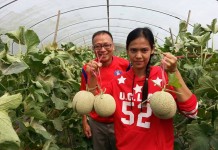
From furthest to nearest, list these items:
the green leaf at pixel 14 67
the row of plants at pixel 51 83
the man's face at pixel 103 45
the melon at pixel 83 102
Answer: the man's face at pixel 103 45 → the melon at pixel 83 102 → the row of plants at pixel 51 83 → the green leaf at pixel 14 67

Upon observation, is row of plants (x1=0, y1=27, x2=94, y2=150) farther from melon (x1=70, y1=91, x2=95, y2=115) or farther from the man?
the man

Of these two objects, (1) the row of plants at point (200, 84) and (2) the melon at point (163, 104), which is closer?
(2) the melon at point (163, 104)

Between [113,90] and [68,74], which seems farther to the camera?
[68,74]

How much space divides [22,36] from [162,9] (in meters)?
7.36

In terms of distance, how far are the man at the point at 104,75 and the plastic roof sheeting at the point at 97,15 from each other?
4.63 meters

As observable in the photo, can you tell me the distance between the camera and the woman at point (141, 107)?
1.45m

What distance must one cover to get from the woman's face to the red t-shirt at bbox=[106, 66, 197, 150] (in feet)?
0.30

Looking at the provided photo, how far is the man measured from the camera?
2.28 m

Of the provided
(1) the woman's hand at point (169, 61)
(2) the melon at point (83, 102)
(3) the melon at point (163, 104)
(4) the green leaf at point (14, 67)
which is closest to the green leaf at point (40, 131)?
(2) the melon at point (83, 102)

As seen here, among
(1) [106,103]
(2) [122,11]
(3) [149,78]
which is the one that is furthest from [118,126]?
(2) [122,11]

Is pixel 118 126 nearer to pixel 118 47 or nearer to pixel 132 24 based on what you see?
pixel 132 24

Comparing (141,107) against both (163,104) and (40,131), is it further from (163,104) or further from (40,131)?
(40,131)

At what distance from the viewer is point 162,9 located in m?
8.45

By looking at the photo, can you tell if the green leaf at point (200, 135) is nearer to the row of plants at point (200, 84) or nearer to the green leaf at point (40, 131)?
the row of plants at point (200, 84)
